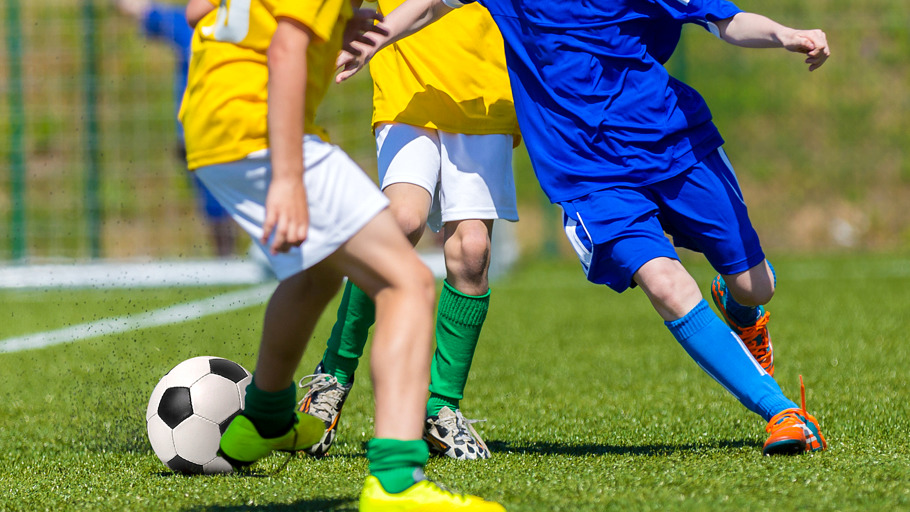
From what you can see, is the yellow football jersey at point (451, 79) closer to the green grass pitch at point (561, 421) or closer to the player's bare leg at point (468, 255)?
the player's bare leg at point (468, 255)

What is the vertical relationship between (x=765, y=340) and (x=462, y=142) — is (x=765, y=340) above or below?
below

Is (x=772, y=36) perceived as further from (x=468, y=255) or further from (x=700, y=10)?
(x=468, y=255)

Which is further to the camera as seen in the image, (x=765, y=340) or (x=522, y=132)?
(x=765, y=340)

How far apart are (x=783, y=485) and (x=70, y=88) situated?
34.8ft

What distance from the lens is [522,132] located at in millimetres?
3227

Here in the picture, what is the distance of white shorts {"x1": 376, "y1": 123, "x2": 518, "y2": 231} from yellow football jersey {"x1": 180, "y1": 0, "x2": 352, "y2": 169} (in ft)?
3.58

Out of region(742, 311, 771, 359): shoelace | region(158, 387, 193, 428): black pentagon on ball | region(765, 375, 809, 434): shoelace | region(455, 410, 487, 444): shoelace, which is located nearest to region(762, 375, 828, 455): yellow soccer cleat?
region(765, 375, 809, 434): shoelace

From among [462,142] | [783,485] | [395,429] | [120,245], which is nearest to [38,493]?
[395,429]

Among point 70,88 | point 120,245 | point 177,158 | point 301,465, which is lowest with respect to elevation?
point 120,245

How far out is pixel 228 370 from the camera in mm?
3203

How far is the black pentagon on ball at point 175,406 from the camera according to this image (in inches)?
119

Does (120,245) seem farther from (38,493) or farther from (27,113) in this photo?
(38,493)

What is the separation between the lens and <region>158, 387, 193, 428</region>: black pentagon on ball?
301 cm

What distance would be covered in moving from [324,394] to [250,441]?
32.7 inches
